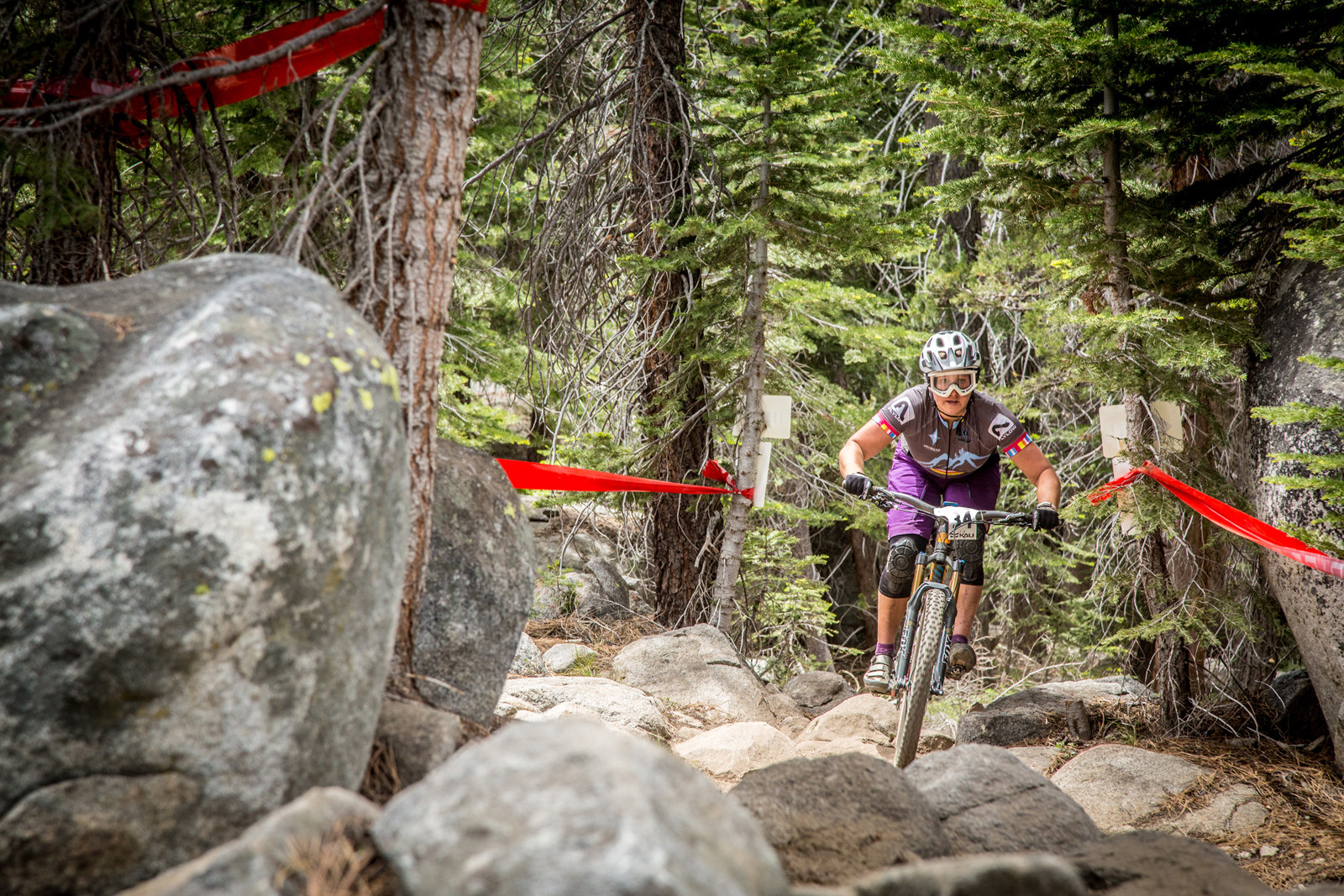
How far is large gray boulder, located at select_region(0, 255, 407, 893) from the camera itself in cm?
212

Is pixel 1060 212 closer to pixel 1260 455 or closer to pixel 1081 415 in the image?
pixel 1260 455

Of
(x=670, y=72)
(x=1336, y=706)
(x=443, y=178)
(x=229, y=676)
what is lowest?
(x=1336, y=706)

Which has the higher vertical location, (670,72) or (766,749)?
(670,72)

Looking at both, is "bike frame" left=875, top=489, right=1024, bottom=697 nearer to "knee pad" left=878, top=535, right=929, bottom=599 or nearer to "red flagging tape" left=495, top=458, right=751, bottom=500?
"knee pad" left=878, top=535, right=929, bottom=599

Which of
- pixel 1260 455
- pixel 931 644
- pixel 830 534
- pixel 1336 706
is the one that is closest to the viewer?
A: pixel 1336 706

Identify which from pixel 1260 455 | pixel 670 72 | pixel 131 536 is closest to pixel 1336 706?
pixel 1260 455

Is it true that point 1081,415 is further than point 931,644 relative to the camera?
Yes

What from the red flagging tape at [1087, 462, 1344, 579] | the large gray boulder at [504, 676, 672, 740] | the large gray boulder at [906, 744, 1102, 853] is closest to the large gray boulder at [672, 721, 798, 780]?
the large gray boulder at [504, 676, 672, 740]

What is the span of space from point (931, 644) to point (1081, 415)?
5.54 metres

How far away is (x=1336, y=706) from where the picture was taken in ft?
15.8

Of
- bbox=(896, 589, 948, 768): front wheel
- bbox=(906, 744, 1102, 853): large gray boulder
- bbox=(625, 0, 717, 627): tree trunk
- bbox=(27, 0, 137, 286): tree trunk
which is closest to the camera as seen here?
bbox=(906, 744, 1102, 853): large gray boulder

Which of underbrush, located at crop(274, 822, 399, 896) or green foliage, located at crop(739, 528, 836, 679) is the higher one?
underbrush, located at crop(274, 822, 399, 896)

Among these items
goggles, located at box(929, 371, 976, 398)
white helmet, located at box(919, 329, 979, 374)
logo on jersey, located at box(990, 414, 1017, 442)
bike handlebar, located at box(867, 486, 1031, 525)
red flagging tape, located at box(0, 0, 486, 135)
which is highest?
red flagging tape, located at box(0, 0, 486, 135)

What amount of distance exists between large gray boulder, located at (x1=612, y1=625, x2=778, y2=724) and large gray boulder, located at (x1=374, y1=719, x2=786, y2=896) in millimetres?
4644
